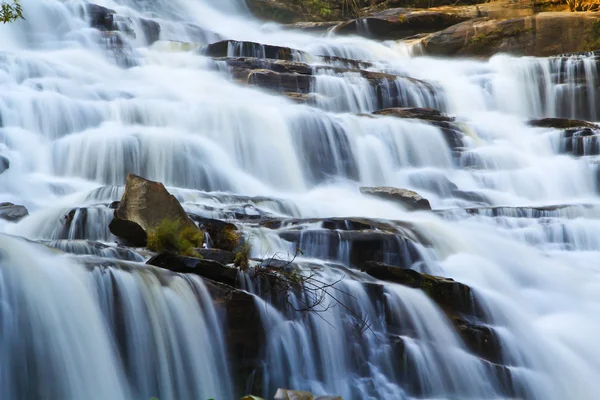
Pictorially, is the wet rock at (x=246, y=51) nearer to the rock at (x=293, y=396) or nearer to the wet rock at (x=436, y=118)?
the wet rock at (x=436, y=118)

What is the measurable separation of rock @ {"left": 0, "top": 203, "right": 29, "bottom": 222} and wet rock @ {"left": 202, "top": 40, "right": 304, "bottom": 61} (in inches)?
397

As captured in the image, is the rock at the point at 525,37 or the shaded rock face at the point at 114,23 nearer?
the shaded rock face at the point at 114,23

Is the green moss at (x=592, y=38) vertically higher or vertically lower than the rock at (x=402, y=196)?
higher

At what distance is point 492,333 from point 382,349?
4.30 feet

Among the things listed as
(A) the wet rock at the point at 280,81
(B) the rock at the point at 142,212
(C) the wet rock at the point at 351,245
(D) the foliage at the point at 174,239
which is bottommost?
(C) the wet rock at the point at 351,245

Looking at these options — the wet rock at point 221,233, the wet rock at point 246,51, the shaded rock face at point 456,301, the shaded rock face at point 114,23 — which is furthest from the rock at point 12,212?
the shaded rock face at point 114,23

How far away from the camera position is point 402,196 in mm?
12109

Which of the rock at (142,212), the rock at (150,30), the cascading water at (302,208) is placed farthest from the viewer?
the rock at (150,30)

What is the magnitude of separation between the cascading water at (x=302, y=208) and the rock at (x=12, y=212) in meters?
0.18

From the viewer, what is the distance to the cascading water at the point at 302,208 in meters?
5.91

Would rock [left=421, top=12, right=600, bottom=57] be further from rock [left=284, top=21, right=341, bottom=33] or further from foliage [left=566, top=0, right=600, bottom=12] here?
rock [left=284, top=21, right=341, bottom=33]

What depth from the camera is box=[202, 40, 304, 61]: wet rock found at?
18766 mm

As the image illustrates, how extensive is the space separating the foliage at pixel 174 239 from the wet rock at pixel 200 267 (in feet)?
1.54

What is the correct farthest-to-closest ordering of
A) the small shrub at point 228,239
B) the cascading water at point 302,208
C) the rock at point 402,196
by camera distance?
the rock at point 402,196 < the small shrub at point 228,239 < the cascading water at point 302,208
